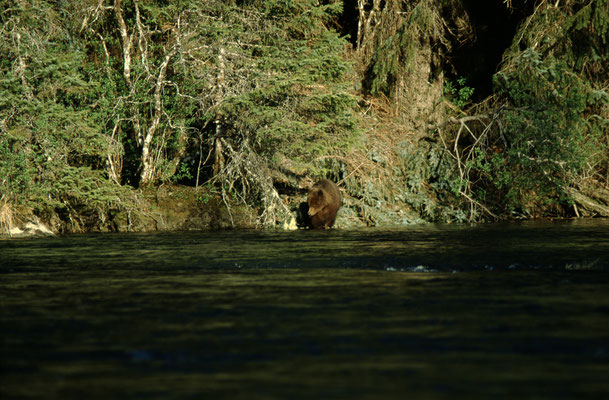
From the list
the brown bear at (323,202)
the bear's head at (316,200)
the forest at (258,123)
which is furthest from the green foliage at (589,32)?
the bear's head at (316,200)

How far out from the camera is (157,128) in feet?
59.0

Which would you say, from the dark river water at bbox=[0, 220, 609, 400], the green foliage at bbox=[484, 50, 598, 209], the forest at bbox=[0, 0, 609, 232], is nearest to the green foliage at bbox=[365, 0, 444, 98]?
the forest at bbox=[0, 0, 609, 232]

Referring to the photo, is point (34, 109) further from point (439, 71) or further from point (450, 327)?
point (439, 71)

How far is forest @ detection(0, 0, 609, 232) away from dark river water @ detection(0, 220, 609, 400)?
225 inches

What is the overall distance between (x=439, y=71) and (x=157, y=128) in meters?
9.65

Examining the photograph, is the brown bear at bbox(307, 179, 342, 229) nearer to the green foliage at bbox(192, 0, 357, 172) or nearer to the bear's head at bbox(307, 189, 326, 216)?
the bear's head at bbox(307, 189, 326, 216)

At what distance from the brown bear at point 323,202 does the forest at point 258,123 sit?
1.60 feet

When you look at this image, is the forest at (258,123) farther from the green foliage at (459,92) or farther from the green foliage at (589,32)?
the green foliage at (459,92)

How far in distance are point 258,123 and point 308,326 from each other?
12.1 m

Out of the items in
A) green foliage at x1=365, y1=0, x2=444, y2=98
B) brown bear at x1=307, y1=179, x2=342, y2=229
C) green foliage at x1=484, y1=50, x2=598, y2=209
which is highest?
green foliage at x1=365, y1=0, x2=444, y2=98

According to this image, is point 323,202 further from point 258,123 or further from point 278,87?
point 278,87

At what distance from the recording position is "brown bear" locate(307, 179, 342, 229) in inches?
674

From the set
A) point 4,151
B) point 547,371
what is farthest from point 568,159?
point 547,371

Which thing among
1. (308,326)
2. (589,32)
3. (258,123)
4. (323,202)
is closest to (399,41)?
(589,32)
